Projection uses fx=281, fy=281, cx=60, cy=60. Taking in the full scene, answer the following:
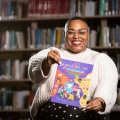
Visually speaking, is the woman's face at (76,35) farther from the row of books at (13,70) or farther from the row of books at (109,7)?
the row of books at (13,70)

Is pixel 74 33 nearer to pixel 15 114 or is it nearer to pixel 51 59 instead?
pixel 51 59

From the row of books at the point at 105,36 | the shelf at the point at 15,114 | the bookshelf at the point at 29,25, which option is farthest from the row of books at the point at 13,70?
the row of books at the point at 105,36

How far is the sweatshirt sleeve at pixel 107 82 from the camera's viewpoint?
4.15 feet

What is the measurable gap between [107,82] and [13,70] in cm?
184

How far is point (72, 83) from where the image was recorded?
128 cm

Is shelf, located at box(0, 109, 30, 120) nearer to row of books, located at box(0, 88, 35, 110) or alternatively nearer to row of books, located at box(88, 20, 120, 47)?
row of books, located at box(0, 88, 35, 110)

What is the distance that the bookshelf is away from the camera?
2.94 m

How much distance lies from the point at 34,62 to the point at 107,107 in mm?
396

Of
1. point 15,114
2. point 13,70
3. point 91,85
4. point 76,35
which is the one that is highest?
point 76,35

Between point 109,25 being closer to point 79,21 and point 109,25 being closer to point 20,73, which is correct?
point 20,73

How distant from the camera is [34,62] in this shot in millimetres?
1328

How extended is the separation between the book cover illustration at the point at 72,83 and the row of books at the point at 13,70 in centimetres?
175

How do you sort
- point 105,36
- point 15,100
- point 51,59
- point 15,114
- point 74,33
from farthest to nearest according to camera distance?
1. point 15,114
2. point 15,100
3. point 105,36
4. point 74,33
5. point 51,59

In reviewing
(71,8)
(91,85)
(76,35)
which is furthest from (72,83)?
(71,8)
